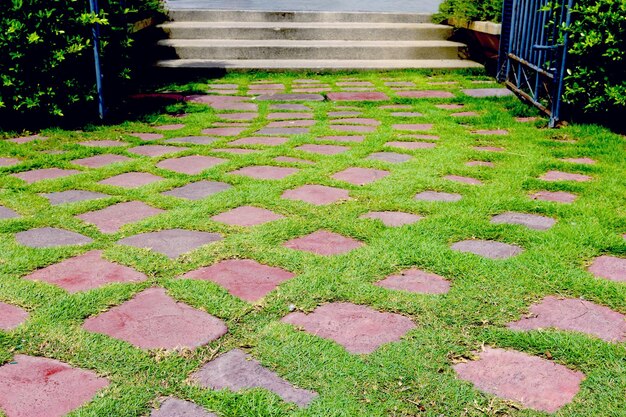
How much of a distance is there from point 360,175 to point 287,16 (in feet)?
18.9

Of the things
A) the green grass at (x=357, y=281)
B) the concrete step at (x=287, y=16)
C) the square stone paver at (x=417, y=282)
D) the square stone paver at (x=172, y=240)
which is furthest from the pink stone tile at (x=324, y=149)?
the concrete step at (x=287, y=16)

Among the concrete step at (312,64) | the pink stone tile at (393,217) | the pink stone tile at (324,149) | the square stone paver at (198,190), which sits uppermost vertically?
the concrete step at (312,64)

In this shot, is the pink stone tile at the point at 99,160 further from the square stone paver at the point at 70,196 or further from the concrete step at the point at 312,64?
the concrete step at the point at 312,64

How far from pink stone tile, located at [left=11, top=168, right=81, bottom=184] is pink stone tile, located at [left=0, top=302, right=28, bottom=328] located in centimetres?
168

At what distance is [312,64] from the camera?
7984mm

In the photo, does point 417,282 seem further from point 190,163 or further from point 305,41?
point 305,41

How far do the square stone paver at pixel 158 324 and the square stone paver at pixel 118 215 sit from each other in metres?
0.81

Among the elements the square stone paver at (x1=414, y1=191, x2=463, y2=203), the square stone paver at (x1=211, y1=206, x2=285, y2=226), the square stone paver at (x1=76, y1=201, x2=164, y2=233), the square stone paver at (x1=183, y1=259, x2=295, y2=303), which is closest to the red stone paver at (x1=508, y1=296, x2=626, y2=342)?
the square stone paver at (x1=183, y1=259, x2=295, y2=303)

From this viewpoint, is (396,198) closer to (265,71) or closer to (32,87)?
(32,87)

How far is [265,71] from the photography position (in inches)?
306

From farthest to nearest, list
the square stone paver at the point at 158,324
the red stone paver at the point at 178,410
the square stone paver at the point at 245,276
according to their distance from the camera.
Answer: the square stone paver at the point at 245,276 < the square stone paver at the point at 158,324 < the red stone paver at the point at 178,410

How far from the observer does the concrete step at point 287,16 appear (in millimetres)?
8945

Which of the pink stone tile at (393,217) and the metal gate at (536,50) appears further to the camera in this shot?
the metal gate at (536,50)

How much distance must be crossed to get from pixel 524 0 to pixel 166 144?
3865 mm
